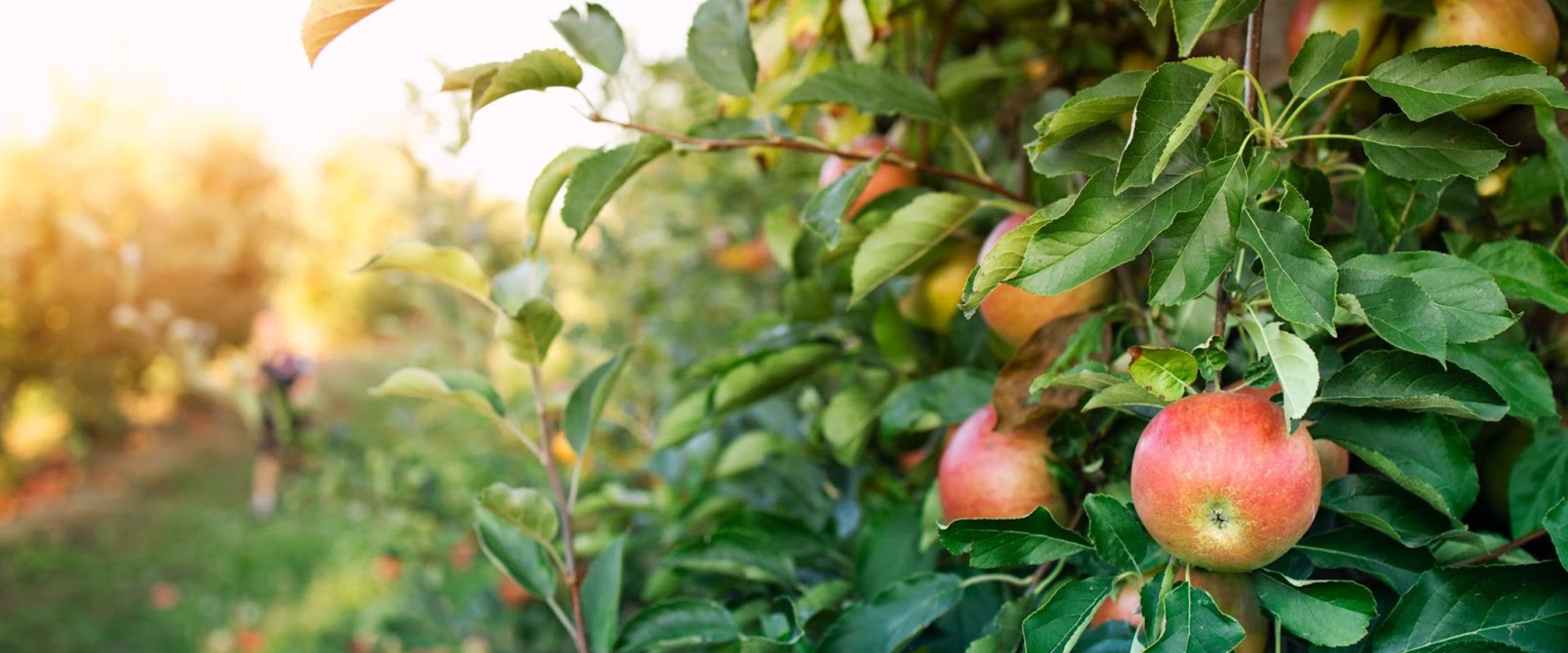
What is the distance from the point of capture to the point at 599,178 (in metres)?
0.65

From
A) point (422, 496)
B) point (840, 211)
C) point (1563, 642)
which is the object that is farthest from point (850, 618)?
point (422, 496)

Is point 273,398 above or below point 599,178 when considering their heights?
below

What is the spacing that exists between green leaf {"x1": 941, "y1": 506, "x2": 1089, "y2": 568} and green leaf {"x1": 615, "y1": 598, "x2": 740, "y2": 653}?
23cm

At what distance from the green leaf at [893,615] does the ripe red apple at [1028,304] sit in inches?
7.0

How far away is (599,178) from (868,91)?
0.20 meters

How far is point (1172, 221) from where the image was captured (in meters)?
0.48

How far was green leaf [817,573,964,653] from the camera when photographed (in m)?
0.63

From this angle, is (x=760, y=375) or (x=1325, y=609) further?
(x=760, y=375)

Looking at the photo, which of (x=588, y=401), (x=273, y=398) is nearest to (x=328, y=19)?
(x=588, y=401)

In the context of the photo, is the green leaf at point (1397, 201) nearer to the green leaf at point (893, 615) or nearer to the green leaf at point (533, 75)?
the green leaf at point (893, 615)

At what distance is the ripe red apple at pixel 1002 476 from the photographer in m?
0.65

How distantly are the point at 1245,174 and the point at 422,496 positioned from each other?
7.11 ft

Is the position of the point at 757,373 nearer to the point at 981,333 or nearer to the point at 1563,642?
the point at 981,333

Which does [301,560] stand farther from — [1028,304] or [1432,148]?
[1432,148]
